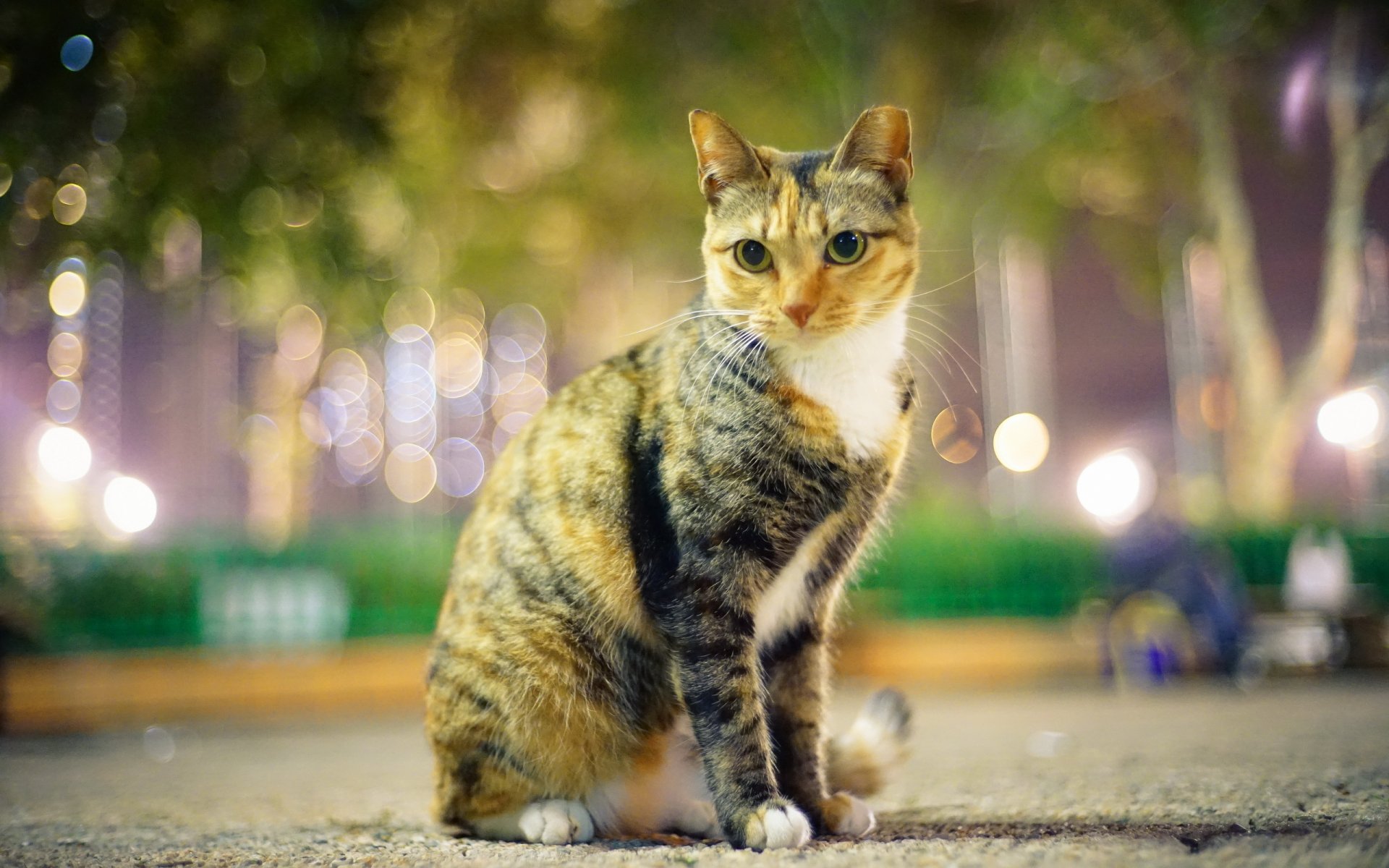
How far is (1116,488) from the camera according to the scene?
27.1 feet

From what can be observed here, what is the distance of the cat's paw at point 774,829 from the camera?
2.07 metres

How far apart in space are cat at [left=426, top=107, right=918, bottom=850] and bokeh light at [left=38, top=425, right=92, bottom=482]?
9.20 metres

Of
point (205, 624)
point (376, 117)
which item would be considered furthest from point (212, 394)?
point (376, 117)

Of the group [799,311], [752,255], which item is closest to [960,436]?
[752,255]

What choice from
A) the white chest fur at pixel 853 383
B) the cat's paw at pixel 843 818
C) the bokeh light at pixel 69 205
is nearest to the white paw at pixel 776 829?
the cat's paw at pixel 843 818

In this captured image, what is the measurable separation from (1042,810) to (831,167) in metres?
1.85

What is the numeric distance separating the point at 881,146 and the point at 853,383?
0.60 metres

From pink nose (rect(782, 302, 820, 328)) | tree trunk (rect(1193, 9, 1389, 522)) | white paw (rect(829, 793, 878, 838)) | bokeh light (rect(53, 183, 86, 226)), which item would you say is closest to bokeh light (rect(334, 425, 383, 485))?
bokeh light (rect(53, 183, 86, 226))

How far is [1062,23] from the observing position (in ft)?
28.7

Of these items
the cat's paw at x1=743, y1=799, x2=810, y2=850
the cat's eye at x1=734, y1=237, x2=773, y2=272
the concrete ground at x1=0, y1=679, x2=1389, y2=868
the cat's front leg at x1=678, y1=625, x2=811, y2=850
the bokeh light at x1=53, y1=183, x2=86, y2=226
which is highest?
the bokeh light at x1=53, y1=183, x2=86, y2=226

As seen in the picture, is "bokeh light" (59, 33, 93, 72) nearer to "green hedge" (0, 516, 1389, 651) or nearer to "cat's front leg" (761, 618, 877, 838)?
"green hedge" (0, 516, 1389, 651)

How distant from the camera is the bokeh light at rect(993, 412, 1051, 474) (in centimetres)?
1351

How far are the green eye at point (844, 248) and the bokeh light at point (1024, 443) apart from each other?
450 inches

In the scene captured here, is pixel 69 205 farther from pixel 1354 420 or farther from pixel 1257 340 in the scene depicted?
pixel 1257 340
